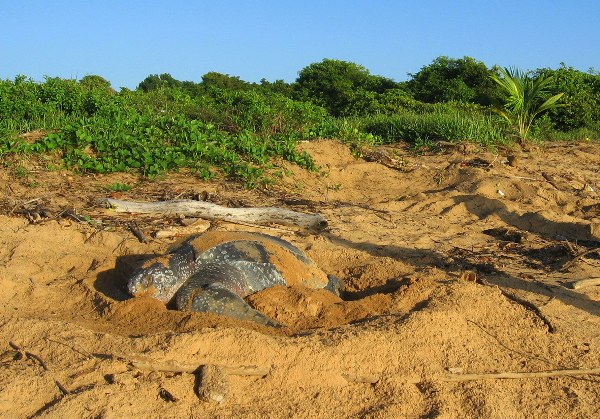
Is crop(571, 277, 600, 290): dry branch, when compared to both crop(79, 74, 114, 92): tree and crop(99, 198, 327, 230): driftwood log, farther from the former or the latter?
crop(79, 74, 114, 92): tree

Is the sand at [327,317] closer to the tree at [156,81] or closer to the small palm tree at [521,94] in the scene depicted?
the small palm tree at [521,94]

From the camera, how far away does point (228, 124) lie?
9.80 m

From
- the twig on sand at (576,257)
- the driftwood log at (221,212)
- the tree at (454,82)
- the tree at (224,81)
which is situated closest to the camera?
the twig on sand at (576,257)

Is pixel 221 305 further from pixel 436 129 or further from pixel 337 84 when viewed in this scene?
pixel 337 84

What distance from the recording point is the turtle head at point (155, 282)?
3.81 meters

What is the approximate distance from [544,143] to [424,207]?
434cm

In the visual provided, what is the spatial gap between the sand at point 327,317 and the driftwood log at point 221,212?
0.09 meters

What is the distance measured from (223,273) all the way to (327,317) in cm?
68

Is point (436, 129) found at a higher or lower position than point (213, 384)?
higher

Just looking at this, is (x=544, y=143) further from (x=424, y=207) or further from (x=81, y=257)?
(x=81, y=257)

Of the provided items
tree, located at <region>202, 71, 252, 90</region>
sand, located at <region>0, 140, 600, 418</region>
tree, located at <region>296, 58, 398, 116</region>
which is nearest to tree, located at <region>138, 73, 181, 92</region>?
tree, located at <region>202, 71, 252, 90</region>

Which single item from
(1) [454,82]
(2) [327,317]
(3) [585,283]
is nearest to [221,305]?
(2) [327,317]

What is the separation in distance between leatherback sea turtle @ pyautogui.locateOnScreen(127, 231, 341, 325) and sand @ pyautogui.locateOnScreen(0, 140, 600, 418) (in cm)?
13

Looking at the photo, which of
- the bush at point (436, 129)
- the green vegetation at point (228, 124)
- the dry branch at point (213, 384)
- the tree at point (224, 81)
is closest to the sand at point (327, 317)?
the dry branch at point (213, 384)
